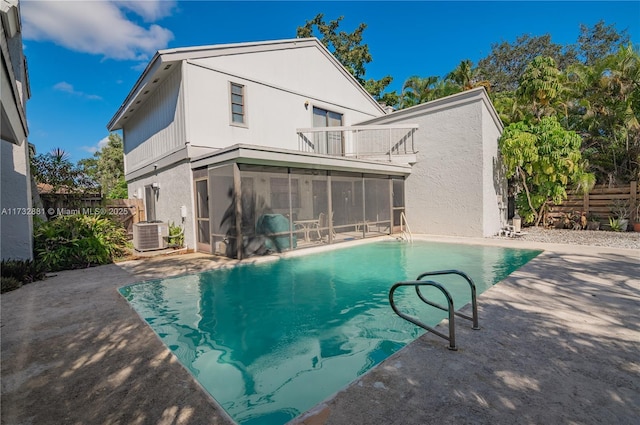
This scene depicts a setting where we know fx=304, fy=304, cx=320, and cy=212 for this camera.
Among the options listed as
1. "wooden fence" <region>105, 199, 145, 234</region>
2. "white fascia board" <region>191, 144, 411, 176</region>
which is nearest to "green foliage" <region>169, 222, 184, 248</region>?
"white fascia board" <region>191, 144, 411, 176</region>

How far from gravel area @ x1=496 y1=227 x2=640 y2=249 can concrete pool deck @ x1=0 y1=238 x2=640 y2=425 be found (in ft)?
19.2

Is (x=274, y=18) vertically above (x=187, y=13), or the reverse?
(x=274, y=18)

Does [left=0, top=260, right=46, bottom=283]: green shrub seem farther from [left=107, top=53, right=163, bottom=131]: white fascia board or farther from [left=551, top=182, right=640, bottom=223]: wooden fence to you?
[left=551, top=182, right=640, bottom=223]: wooden fence

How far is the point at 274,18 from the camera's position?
1648 cm

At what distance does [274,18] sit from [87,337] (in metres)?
17.6

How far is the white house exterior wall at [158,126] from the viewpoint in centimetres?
988

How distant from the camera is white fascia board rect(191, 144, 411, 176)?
7.78m

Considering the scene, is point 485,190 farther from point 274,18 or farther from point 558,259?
point 274,18

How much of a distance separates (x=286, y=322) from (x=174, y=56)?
8.95 meters

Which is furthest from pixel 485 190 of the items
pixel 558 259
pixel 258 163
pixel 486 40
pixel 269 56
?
pixel 486 40

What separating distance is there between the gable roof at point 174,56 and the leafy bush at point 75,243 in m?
5.05

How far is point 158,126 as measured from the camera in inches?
450

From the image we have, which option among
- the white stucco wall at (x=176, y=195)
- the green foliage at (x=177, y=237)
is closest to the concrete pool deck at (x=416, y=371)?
the white stucco wall at (x=176, y=195)

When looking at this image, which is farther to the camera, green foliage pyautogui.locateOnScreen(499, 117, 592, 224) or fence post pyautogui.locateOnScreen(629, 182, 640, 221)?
fence post pyautogui.locateOnScreen(629, 182, 640, 221)
